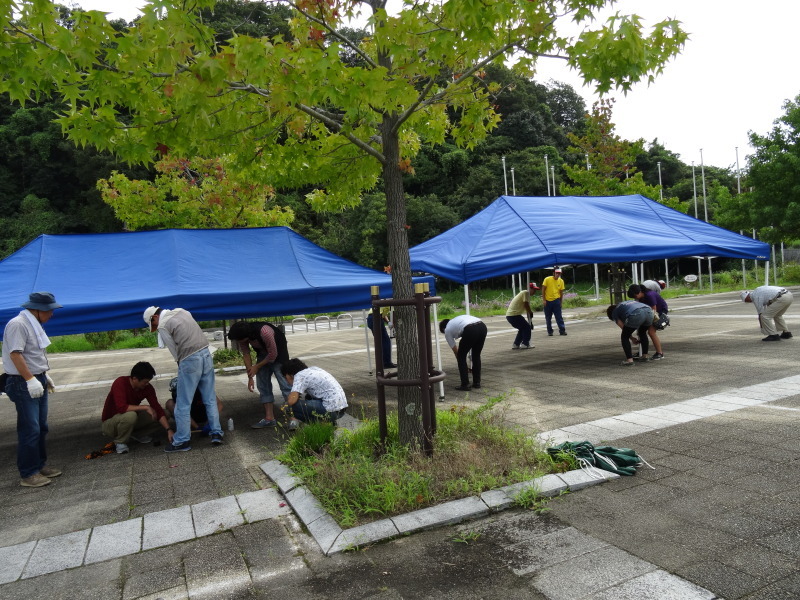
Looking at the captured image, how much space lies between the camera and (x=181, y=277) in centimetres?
698

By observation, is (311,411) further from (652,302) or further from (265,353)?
(652,302)

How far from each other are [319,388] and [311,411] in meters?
0.26

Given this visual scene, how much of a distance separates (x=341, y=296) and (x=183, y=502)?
11.2ft

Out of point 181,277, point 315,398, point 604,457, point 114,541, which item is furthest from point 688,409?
point 181,277

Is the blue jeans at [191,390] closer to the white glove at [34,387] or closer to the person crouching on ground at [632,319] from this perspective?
the white glove at [34,387]

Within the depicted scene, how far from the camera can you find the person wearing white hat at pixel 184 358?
6.06 metres

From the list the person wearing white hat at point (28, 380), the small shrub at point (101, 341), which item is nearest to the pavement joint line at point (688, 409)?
the person wearing white hat at point (28, 380)

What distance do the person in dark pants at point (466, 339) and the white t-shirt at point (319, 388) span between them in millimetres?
2543

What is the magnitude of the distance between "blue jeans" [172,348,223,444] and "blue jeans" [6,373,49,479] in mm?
1249

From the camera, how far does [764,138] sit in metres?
26.3

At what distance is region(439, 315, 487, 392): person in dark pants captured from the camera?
807cm

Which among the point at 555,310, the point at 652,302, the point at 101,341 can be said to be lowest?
the point at 101,341

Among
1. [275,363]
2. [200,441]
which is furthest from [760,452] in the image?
[200,441]

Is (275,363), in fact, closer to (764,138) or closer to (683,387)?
(683,387)
